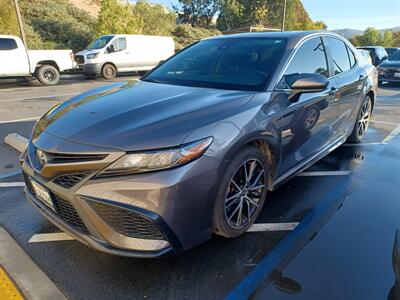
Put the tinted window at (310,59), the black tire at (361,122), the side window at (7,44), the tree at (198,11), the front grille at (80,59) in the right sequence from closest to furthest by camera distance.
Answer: the tinted window at (310,59)
the black tire at (361,122)
the side window at (7,44)
the front grille at (80,59)
the tree at (198,11)

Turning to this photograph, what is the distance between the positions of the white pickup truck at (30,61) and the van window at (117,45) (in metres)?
1.93

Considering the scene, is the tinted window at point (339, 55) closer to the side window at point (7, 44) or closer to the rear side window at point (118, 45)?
the side window at point (7, 44)

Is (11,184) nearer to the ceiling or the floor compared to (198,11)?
nearer to the floor

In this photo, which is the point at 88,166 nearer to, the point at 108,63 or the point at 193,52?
the point at 193,52

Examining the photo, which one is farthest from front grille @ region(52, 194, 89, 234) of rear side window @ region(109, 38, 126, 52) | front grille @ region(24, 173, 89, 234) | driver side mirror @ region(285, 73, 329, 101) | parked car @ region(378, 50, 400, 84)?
rear side window @ region(109, 38, 126, 52)

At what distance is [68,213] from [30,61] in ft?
39.9

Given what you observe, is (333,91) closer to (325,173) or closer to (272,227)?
(325,173)

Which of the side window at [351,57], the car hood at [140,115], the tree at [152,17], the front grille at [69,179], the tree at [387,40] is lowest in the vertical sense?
the tree at [387,40]

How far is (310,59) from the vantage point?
3.47 m

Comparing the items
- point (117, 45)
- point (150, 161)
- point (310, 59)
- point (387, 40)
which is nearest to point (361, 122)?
point (310, 59)

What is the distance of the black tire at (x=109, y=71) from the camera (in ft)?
48.8

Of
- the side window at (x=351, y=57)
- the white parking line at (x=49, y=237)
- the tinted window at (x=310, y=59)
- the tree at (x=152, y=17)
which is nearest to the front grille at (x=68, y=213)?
the white parking line at (x=49, y=237)

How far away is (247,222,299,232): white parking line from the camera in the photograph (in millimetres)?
2871

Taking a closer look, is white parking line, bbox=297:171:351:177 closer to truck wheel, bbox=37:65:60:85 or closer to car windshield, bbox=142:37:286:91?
car windshield, bbox=142:37:286:91
